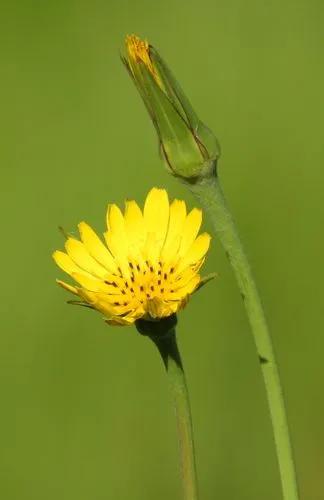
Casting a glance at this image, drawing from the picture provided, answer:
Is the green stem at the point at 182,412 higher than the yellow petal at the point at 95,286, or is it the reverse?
the yellow petal at the point at 95,286

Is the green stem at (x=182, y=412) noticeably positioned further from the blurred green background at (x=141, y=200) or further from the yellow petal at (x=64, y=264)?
the blurred green background at (x=141, y=200)

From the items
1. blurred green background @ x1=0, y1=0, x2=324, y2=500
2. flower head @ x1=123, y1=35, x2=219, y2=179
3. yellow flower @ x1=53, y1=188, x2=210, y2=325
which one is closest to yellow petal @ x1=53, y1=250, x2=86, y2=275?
yellow flower @ x1=53, y1=188, x2=210, y2=325

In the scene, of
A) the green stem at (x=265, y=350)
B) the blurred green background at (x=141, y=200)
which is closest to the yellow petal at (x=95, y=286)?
the green stem at (x=265, y=350)

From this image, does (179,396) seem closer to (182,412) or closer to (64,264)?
(182,412)

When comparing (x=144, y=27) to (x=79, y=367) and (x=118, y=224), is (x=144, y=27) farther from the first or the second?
(x=118, y=224)

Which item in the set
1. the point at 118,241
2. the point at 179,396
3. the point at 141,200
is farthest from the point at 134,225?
the point at 141,200

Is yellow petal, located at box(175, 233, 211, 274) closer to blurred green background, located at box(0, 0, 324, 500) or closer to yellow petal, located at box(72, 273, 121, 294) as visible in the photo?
yellow petal, located at box(72, 273, 121, 294)
